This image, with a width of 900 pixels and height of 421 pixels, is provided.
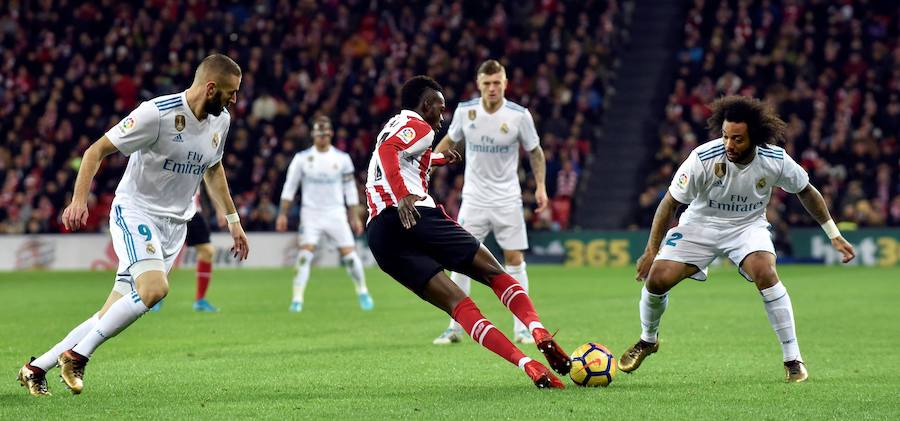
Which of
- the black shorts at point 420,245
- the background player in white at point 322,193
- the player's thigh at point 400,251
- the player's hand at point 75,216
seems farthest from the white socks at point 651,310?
the background player in white at point 322,193

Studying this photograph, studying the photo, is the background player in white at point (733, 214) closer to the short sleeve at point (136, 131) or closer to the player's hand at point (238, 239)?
the player's hand at point (238, 239)

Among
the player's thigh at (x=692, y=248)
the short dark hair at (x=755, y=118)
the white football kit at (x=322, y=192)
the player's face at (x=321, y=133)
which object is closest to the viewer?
the short dark hair at (x=755, y=118)

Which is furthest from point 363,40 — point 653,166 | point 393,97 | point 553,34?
point 653,166

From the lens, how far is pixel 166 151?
777cm

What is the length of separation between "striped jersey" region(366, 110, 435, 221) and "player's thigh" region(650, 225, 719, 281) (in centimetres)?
174

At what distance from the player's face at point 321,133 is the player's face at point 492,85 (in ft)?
16.0

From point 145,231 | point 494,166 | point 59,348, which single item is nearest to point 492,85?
point 494,166

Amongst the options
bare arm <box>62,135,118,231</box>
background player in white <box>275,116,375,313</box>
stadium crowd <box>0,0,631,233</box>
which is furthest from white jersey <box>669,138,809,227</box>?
stadium crowd <box>0,0,631,233</box>

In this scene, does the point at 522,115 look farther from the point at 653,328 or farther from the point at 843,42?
the point at 843,42

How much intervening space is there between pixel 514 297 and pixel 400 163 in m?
1.15

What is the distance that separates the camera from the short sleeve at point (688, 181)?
8281mm

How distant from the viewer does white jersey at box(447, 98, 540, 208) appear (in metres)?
11.7

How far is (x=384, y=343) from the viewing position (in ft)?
37.2

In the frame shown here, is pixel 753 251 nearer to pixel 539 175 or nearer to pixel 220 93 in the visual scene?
pixel 539 175
